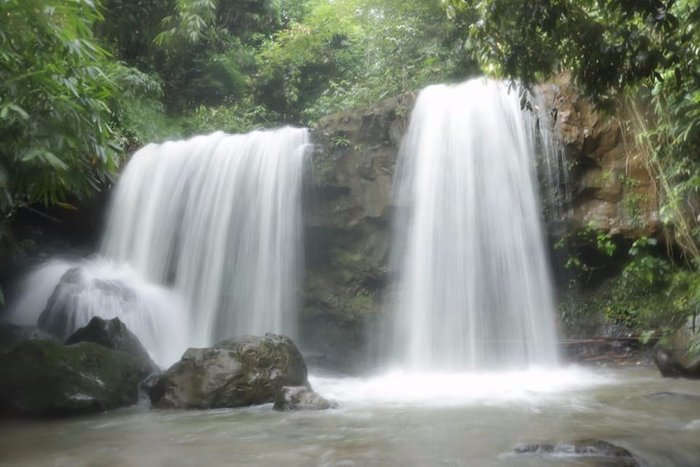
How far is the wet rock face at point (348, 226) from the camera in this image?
11305 mm

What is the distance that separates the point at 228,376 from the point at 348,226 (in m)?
4.56

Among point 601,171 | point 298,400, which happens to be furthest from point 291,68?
point 298,400

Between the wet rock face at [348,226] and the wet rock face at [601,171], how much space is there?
8.84ft

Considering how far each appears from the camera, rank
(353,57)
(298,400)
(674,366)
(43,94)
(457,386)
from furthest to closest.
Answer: (353,57) < (457,386) < (674,366) < (298,400) < (43,94)

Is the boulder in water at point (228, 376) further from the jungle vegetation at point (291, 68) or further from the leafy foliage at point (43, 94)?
the leafy foliage at point (43, 94)

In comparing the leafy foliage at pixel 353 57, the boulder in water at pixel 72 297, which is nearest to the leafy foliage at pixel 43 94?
the boulder in water at pixel 72 297

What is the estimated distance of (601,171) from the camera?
1020cm

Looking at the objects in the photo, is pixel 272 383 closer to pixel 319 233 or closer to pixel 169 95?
pixel 319 233

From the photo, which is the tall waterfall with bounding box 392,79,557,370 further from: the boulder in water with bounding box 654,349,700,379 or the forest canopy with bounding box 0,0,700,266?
the boulder in water with bounding box 654,349,700,379

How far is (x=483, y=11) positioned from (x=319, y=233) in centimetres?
662

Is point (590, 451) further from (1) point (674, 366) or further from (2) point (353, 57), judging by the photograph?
(2) point (353, 57)

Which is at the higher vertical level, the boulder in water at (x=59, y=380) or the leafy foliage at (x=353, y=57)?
the leafy foliage at (x=353, y=57)

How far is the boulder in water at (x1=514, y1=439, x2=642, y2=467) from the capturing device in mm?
4266

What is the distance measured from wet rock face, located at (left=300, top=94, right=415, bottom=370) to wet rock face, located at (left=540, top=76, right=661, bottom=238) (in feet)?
8.84
